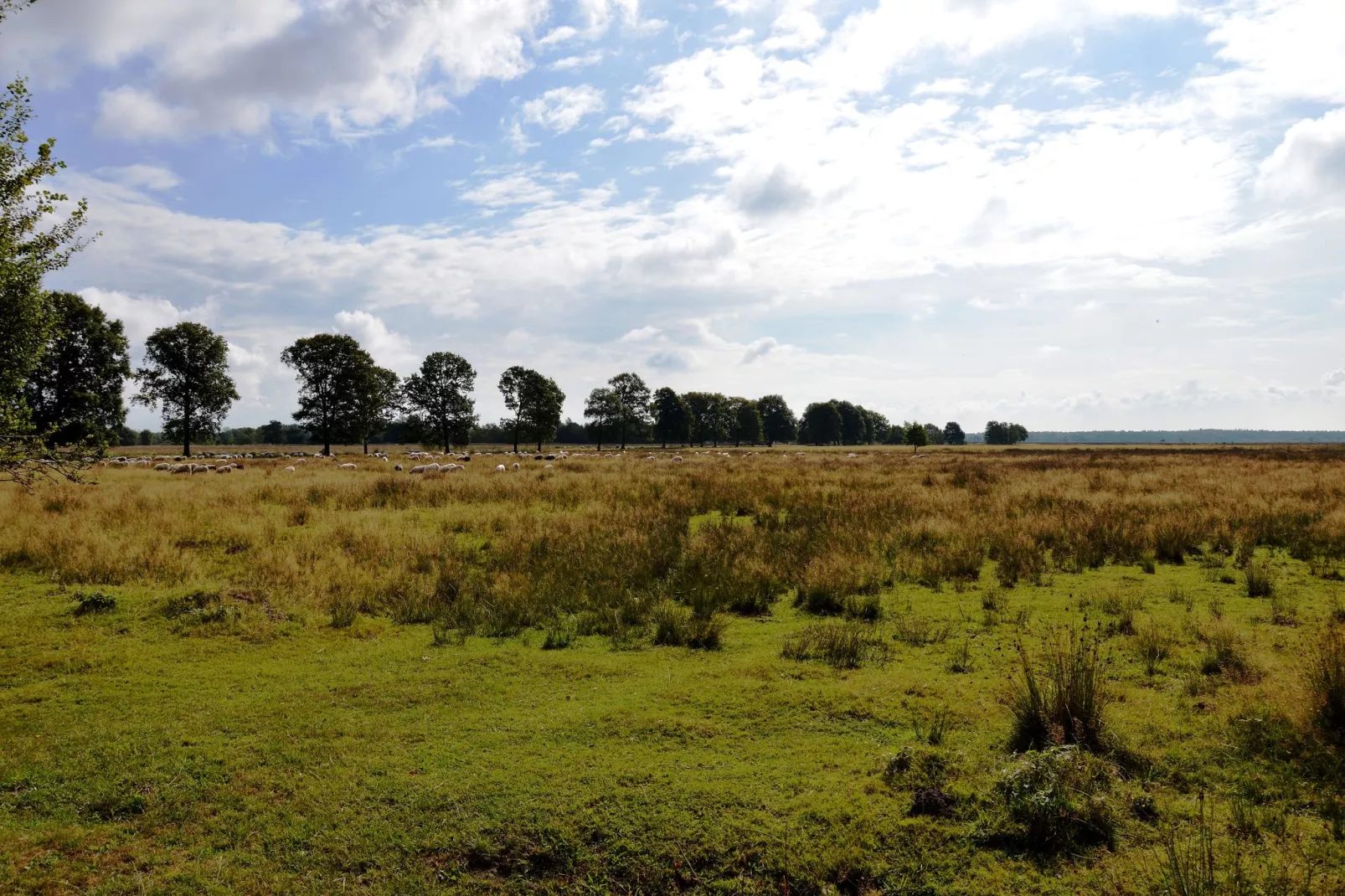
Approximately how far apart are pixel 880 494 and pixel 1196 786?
52.4 feet

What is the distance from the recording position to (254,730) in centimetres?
591

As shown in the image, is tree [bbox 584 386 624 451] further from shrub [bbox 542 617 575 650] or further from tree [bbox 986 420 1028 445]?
tree [bbox 986 420 1028 445]

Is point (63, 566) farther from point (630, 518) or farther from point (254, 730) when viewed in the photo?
point (630, 518)

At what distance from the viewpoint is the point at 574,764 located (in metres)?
5.22

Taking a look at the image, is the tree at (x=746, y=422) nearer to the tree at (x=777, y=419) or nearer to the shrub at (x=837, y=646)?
the tree at (x=777, y=419)

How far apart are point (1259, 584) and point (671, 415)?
10166 centimetres

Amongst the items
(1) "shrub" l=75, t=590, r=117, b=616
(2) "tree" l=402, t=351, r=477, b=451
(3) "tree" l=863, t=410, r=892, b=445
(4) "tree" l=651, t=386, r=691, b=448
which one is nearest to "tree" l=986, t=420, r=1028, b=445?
(3) "tree" l=863, t=410, r=892, b=445

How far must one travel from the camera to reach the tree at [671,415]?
360ft

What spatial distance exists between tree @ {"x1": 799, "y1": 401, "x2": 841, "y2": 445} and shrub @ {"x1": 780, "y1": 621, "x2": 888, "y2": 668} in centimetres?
13322

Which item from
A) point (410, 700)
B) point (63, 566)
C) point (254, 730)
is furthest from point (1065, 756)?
point (63, 566)

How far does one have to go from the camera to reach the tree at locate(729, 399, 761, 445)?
126 metres

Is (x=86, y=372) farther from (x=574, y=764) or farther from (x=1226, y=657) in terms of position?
(x=1226, y=657)

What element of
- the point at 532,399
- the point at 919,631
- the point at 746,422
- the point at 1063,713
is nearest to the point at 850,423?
the point at 746,422

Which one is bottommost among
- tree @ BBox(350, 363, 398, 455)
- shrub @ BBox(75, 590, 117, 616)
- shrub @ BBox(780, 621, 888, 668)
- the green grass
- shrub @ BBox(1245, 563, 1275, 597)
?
the green grass
